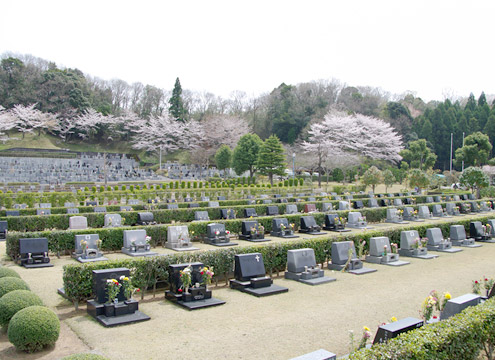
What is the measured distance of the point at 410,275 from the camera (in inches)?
533

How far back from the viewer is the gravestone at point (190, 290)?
10.4m

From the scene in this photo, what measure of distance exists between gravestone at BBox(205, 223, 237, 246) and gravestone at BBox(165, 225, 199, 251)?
1.22 m

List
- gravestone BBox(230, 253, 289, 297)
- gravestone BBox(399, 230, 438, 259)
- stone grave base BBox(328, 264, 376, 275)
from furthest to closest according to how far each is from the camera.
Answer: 1. gravestone BBox(399, 230, 438, 259)
2. stone grave base BBox(328, 264, 376, 275)
3. gravestone BBox(230, 253, 289, 297)

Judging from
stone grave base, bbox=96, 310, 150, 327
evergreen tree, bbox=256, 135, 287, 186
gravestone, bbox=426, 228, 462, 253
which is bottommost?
stone grave base, bbox=96, 310, 150, 327

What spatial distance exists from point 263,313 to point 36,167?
53688 millimetres

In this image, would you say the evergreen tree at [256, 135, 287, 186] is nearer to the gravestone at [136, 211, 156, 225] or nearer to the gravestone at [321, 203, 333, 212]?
the gravestone at [321, 203, 333, 212]

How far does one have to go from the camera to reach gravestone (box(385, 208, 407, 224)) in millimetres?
26656

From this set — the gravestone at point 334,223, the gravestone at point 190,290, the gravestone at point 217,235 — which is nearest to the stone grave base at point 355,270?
the gravestone at point 190,290

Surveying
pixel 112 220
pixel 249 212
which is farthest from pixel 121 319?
pixel 249 212

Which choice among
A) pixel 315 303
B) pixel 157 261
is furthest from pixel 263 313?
pixel 157 261

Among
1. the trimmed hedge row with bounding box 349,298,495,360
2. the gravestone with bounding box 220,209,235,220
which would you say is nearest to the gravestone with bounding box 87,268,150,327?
the trimmed hedge row with bounding box 349,298,495,360

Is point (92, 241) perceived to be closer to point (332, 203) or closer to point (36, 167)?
point (332, 203)

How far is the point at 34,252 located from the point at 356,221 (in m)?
16.7

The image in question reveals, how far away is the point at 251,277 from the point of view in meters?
12.1
